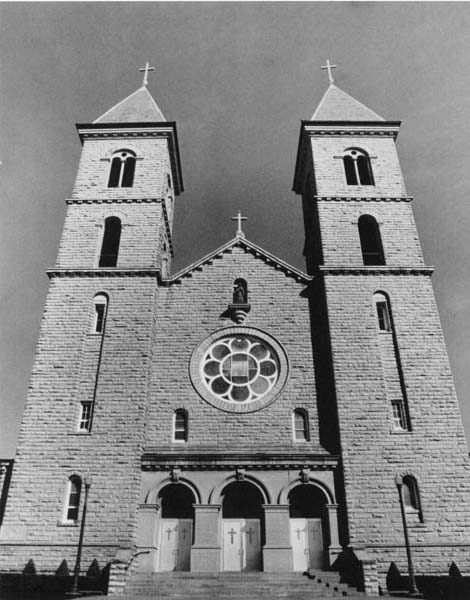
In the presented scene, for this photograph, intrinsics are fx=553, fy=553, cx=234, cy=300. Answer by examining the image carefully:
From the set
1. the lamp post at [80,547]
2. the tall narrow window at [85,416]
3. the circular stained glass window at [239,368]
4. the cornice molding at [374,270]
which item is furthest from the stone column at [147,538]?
the cornice molding at [374,270]

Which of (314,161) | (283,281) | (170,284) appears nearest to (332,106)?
(314,161)

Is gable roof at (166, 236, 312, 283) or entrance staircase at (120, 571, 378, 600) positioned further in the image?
gable roof at (166, 236, 312, 283)

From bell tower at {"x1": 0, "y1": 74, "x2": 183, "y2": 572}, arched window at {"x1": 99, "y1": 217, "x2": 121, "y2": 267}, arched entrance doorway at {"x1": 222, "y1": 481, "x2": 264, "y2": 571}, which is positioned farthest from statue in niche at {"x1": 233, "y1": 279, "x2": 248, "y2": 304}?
arched entrance doorway at {"x1": 222, "y1": 481, "x2": 264, "y2": 571}

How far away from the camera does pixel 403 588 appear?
54.4ft

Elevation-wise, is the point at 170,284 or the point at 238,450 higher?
the point at 170,284

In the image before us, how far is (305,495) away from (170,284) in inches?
410

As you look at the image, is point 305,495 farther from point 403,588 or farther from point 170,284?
point 170,284

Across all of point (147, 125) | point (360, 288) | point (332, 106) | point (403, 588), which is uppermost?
point (332, 106)

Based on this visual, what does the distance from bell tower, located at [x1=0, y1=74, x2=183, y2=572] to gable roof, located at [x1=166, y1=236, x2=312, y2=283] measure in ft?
4.43

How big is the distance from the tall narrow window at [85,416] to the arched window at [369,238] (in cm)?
1408

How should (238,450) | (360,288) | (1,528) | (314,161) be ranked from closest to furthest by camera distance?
(1,528) < (238,450) < (360,288) < (314,161)

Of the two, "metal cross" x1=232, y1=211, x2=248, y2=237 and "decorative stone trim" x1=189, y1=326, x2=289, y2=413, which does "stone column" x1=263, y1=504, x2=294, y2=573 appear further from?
"metal cross" x1=232, y1=211, x2=248, y2=237

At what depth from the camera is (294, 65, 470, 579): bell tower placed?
1839 centimetres

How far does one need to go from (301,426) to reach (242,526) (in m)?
4.19
